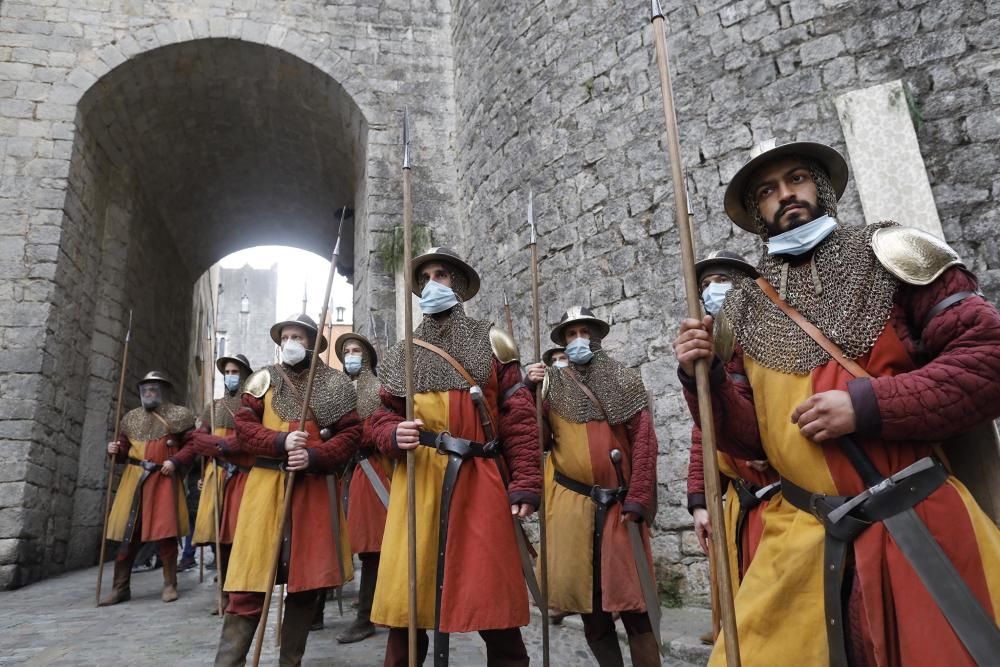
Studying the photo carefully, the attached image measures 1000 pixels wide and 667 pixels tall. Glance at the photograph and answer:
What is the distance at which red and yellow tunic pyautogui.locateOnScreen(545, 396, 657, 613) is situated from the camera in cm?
290

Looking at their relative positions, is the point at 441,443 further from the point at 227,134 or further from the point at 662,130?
the point at 227,134

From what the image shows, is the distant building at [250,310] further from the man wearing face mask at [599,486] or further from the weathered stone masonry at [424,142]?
the man wearing face mask at [599,486]

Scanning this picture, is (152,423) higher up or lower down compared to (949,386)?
higher up

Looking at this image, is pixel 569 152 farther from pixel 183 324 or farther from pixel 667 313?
pixel 183 324

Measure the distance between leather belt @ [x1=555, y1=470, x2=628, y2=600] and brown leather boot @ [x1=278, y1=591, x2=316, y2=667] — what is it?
1291mm

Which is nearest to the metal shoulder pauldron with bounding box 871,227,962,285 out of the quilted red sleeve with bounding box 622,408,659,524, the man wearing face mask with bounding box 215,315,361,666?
the quilted red sleeve with bounding box 622,408,659,524

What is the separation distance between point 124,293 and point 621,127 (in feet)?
20.1

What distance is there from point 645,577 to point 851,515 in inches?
65.8

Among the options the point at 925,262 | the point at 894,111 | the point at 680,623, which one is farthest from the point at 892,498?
the point at 894,111

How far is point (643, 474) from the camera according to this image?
119 inches

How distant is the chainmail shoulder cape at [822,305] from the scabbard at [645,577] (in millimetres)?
1590

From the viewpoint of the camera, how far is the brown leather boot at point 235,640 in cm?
Answer: 272

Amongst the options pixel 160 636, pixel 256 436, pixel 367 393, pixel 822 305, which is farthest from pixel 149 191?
pixel 822 305

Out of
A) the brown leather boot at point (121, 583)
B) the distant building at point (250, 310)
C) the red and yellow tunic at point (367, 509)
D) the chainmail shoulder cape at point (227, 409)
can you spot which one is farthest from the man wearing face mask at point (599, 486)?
the distant building at point (250, 310)
